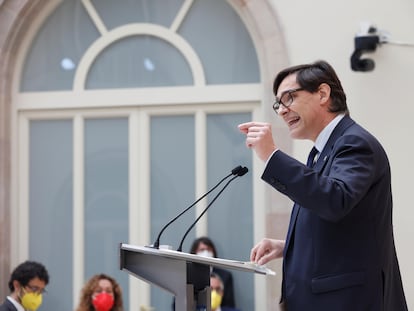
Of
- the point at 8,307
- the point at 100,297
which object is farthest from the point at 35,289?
the point at 100,297

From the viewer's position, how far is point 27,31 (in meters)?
7.84

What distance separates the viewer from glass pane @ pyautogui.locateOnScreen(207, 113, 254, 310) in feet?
24.7

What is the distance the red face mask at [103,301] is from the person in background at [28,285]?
0.41 meters

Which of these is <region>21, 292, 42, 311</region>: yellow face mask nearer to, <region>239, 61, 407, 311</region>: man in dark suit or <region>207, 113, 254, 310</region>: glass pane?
<region>207, 113, 254, 310</region>: glass pane

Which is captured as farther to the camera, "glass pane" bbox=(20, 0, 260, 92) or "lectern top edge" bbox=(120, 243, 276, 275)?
"glass pane" bbox=(20, 0, 260, 92)

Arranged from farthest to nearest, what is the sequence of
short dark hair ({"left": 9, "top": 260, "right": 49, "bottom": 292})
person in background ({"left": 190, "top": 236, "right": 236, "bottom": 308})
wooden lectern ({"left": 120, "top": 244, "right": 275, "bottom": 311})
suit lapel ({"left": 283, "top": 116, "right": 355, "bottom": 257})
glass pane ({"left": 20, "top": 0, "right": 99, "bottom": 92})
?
glass pane ({"left": 20, "top": 0, "right": 99, "bottom": 92}) < person in background ({"left": 190, "top": 236, "right": 236, "bottom": 308}) < short dark hair ({"left": 9, "top": 260, "right": 49, "bottom": 292}) < suit lapel ({"left": 283, "top": 116, "right": 355, "bottom": 257}) < wooden lectern ({"left": 120, "top": 244, "right": 275, "bottom": 311})

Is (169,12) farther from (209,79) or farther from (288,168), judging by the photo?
(288,168)

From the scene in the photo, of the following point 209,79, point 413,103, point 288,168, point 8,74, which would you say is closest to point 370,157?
point 288,168

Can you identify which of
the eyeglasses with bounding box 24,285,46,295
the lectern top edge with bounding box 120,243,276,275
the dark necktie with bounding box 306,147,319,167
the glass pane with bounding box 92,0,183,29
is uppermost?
the glass pane with bounding box 92,0,183,29

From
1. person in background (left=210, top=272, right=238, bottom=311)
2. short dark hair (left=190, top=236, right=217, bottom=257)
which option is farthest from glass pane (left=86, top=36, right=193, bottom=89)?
person in background (left=210, top=272, right=238, bottom=311)

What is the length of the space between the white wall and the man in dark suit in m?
3.67

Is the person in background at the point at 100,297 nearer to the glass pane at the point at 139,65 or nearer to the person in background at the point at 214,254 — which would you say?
the person in background at the point at 214,254

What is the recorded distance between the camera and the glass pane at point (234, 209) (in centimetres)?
754

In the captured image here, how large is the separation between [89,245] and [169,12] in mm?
2114
